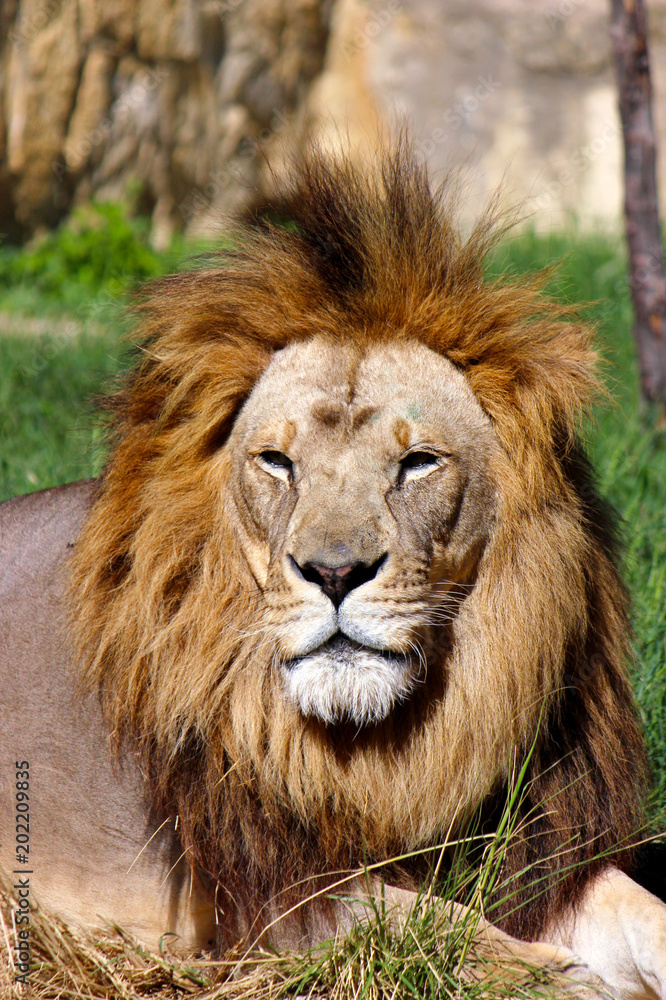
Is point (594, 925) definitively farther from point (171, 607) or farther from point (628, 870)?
point (171, 607)

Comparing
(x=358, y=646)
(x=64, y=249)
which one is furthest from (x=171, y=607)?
(x=64, y=249)

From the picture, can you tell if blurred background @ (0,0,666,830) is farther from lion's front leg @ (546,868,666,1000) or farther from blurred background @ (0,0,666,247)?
lion's front leg @ (546,868,666,1000)

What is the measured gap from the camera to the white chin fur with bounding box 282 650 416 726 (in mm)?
1997

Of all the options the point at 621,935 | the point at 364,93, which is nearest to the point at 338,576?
the point at 621,935

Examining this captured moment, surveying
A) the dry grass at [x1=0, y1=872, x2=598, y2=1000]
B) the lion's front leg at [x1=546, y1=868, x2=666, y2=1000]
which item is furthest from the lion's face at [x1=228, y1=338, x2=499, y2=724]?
the lion's front leg at [x1=546, y1=868, x2=666, y2=1000]

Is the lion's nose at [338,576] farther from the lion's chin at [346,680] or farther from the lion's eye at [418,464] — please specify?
the lion's eye at [418,464]

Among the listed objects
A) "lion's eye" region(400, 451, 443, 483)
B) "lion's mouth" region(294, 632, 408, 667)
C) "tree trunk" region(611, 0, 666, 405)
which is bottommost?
"lion's mouth" region(294, 632, 408, 667)

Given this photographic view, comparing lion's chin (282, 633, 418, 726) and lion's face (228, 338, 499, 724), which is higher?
lion's face (228, 338, 499, 724)

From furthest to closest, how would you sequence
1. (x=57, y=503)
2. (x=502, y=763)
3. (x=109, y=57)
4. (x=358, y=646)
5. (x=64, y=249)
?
(x=109, y=57), (x=64, y=249), (x=57, y=503), (x=502, y=763), (x=358, y=646)

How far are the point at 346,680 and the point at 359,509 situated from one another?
34 cm

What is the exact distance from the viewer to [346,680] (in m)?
2.00

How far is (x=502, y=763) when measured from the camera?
2225mm

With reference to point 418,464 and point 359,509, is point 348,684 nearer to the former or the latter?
point 359,509

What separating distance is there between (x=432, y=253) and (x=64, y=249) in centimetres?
691
